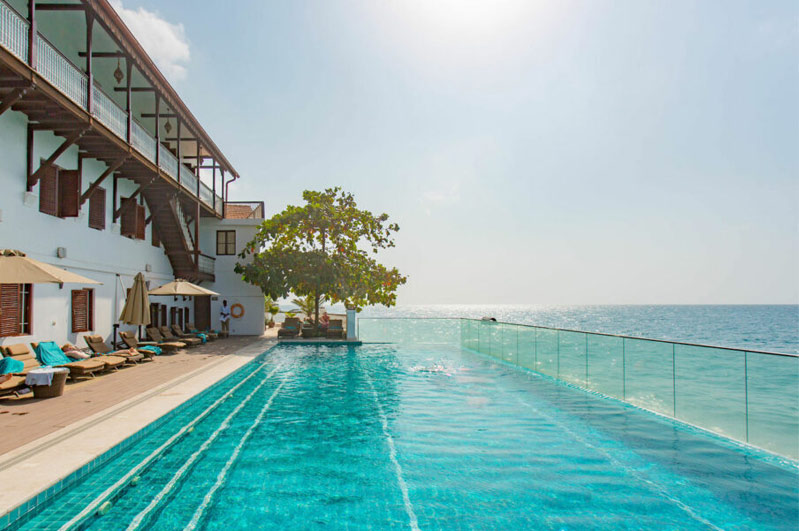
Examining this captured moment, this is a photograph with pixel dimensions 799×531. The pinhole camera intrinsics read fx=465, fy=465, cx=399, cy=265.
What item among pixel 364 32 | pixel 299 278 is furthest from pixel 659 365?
pixel 299 278

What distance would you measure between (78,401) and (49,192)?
673 centimetres

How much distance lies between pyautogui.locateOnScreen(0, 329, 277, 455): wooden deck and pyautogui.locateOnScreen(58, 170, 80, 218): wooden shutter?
453 centimetres

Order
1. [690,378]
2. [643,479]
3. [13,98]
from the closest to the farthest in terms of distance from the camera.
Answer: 1. [643,479]
2. [690,378]
3. [13,98]

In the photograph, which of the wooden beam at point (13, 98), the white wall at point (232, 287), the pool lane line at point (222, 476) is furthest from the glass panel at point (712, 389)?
the white wall at point (232, 287)

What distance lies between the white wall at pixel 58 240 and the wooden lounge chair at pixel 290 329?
7028mm

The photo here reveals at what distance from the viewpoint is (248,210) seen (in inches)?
1104

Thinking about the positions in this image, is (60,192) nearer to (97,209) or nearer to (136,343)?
(97,209)

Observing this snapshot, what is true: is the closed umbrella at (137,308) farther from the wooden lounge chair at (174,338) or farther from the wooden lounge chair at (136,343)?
the wooden lounge chair at (174,338)

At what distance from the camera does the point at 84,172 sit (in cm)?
1380

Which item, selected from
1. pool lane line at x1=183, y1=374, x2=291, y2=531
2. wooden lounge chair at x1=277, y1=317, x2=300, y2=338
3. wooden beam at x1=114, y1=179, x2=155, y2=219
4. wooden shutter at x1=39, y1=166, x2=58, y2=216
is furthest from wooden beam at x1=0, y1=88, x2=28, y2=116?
wooden lounge chair at x1=277, y1=317, x2=300, y2=338

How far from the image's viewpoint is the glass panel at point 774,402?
606 centimetres

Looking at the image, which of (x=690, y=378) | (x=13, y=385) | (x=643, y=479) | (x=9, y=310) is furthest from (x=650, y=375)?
(x=9, y=310)

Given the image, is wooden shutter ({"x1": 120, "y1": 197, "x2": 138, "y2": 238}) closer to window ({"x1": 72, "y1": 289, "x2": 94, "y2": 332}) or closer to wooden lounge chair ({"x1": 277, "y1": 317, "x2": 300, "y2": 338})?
window ({"x1": 72, "y1": 289, "x2": 94, "y2": 332})

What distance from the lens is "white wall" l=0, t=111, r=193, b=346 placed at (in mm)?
10539
